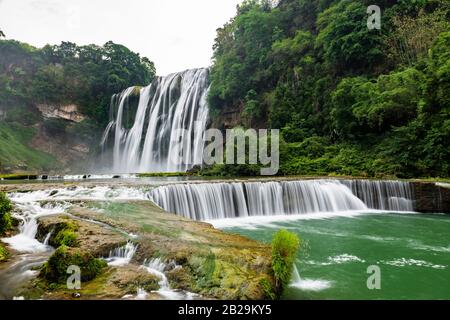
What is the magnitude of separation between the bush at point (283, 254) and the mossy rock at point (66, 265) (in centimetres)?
287

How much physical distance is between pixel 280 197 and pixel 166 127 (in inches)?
938

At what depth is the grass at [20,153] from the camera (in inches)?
1438

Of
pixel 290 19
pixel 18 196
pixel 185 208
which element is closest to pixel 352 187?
pixel 185 208

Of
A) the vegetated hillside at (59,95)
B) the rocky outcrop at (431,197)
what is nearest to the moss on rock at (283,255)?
the rocky outcrop at (431,197)

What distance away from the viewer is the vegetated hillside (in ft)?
148

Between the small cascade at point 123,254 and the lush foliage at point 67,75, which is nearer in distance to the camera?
the small cascade at point 123,254

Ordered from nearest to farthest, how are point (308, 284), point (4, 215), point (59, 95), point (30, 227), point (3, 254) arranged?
point (308, 284)
point (3, 254)
point (4, 215)
point (30, 227)
point (59, 95)

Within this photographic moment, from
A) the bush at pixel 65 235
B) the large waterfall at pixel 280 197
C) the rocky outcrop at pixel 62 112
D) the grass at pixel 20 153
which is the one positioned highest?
the rocky outcrop at pixel 62 112

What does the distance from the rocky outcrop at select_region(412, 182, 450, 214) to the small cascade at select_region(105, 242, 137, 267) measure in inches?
521

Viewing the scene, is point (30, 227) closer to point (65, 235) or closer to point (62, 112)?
point (65, 235)

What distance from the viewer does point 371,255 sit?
26.3ft

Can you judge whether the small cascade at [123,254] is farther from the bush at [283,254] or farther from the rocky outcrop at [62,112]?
the rocky outcrop at [62,112]

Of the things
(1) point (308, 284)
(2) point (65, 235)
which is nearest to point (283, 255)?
(1) point (308, 284)

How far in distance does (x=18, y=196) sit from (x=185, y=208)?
19.7 feet
